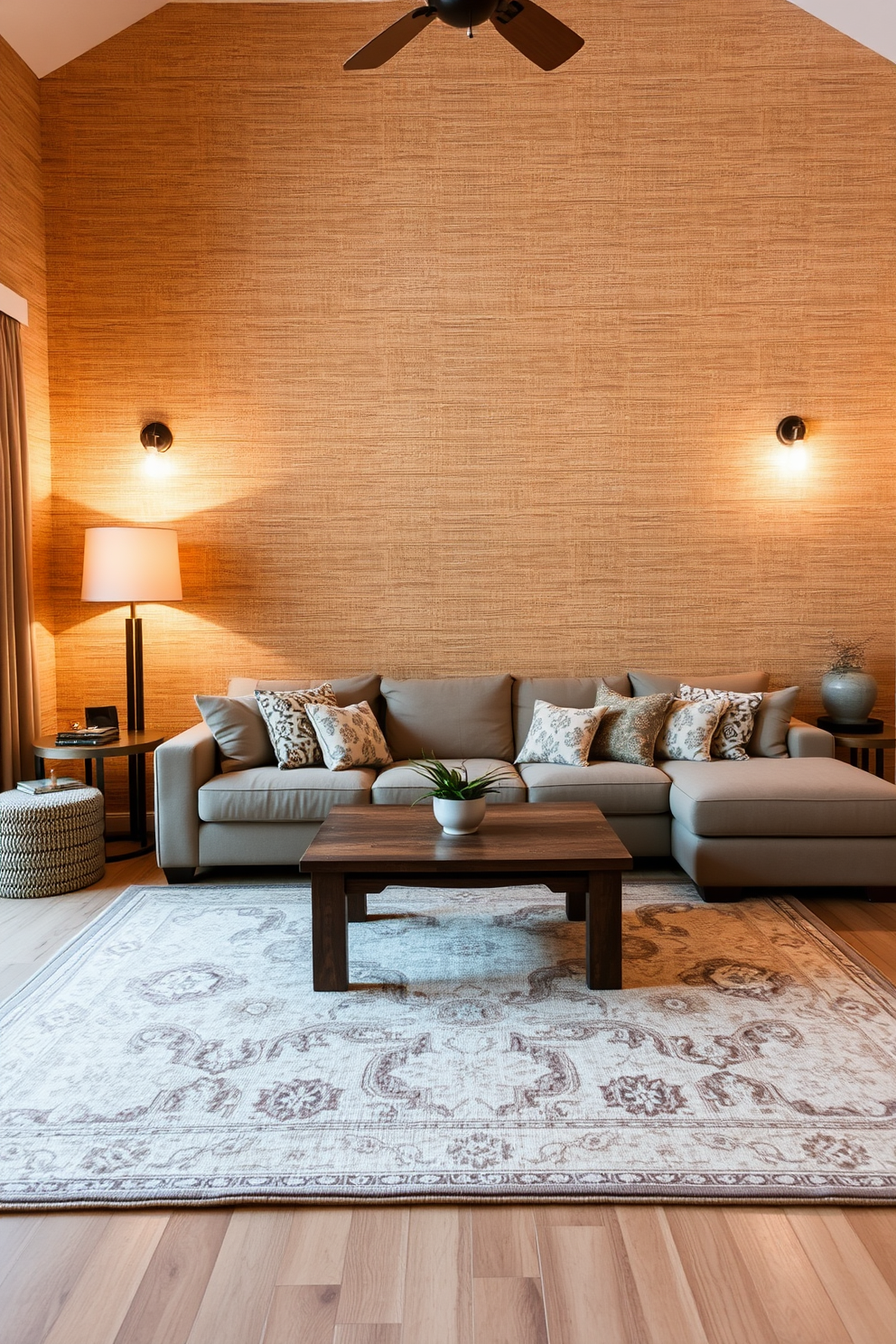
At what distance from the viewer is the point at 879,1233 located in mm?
1899

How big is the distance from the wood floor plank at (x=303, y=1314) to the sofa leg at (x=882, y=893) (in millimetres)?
2831

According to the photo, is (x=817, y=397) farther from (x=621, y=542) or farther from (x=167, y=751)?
(x=167, y=751)

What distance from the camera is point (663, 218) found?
4.97m

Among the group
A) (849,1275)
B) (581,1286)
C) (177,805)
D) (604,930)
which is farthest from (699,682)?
(581,1286)

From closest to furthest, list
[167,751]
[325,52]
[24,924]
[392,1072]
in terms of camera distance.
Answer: [392,1072], [24,924], [167,751], [325,52]

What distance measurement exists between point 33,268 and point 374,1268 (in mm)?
4693

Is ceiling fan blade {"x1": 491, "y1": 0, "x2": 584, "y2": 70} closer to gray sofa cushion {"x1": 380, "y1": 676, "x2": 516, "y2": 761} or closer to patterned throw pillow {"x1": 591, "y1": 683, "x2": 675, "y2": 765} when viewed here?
patterned throw pillow {"x1": 591, "y1": 683, "x2": 675, "y2": 765}

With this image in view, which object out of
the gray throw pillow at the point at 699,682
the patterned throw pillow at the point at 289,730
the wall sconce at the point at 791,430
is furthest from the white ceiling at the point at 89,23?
the patterned throw pillow at the point at 289,730

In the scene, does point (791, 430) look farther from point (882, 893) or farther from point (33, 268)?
point (33, 268)

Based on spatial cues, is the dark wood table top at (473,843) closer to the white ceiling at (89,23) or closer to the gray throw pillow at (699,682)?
the gray throw pillow at (699,682)

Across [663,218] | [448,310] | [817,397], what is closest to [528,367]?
[448,310]

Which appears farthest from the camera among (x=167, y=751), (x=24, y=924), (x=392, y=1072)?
(x=167, y=751)

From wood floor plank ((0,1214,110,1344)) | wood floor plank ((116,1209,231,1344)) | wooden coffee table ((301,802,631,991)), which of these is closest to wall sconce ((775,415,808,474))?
wooden coffee table ((301,802,631,991))

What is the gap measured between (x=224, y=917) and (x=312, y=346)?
9.37 feet
